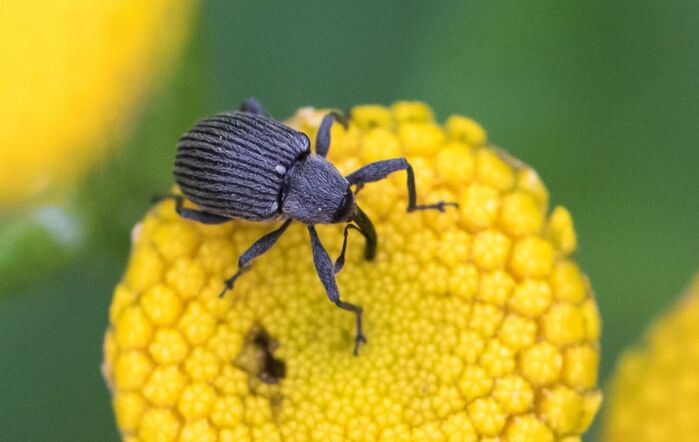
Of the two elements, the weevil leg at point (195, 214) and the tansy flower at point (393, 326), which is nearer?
the tansy flower at point (393, 326)

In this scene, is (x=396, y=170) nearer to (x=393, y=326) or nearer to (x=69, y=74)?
(x=393, y=326)

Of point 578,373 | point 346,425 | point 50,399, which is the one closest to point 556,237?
point 578,373

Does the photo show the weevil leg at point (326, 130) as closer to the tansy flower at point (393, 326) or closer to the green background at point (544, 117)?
the tansy flower at point (393, 326)

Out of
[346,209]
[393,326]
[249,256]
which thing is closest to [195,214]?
[249,256]

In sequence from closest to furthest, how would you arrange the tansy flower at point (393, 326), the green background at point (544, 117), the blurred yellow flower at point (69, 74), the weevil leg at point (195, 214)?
1. the tansy flower at point (393, 326)
2. the weevil leg at point (195, 214)
3. the blurred yellow flower at point (69, 74)
4. the green background at point (544, 117)

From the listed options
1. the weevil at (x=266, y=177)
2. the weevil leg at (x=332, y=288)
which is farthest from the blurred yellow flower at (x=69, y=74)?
the weevil leg at (x=332, y=288)

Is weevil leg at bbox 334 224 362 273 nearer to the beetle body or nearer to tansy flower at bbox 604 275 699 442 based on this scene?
the beetle body

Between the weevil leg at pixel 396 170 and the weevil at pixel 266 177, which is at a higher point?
the weevil leg at pixel 396 170

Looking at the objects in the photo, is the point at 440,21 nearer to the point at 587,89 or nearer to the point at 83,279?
the point at 587,89
